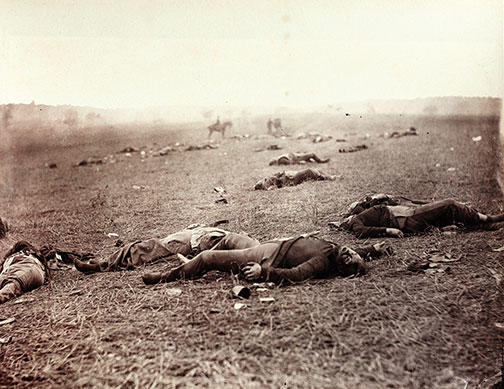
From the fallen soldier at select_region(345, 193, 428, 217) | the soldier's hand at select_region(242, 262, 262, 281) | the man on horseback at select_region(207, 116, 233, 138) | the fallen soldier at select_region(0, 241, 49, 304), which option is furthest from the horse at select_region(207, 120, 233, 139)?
the fallen soldier at select_region(0, 241, 49, 304)

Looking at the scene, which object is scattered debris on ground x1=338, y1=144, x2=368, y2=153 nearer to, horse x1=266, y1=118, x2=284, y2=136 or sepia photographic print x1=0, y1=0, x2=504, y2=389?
sepia photographic print x1=0, y1=0, x2=504, y2=389

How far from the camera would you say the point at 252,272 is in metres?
2.93

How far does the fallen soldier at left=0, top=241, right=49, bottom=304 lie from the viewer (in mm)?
3328

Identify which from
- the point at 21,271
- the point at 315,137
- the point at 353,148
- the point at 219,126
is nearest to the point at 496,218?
the point at 353,148

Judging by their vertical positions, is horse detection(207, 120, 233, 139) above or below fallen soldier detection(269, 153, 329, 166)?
above

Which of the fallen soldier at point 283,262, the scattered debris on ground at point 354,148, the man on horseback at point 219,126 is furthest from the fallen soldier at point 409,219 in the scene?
the man on horseback at point 219,126

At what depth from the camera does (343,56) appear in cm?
372

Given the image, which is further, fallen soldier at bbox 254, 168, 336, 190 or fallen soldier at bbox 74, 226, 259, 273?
fallen soldier at bbox 254, 168, 336, 190

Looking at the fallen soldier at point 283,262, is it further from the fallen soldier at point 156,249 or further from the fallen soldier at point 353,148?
the fallen soldier at point 353,148

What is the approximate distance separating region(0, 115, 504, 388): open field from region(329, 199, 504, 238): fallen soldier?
134 millimetres

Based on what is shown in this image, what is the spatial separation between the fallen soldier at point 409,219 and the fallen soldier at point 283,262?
0.33 metres

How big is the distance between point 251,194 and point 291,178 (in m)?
0.44

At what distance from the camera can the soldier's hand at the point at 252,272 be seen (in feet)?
9.59

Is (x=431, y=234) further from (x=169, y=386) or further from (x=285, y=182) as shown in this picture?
(x=169, y=386)
